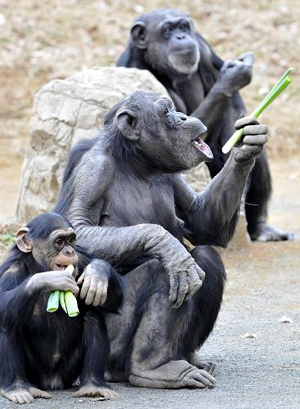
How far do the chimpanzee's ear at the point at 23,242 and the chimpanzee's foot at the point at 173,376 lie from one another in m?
0.84

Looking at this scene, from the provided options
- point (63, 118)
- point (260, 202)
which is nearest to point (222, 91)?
point (260, 202)

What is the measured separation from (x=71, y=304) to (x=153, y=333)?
2.26 feet

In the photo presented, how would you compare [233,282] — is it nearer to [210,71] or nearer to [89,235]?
[210,71]

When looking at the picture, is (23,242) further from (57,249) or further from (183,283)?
(183,283)

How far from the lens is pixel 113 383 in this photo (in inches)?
218

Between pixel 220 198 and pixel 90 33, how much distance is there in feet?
42.3

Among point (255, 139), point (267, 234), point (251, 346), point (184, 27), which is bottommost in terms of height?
point (267, 234)

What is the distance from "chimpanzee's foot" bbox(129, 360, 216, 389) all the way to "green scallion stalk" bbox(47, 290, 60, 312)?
0.76 meters

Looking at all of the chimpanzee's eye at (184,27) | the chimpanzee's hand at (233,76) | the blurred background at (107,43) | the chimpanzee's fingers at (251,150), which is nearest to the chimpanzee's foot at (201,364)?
the chimpanzee's fingers at (251,150)

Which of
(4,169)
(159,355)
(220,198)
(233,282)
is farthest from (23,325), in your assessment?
(4,169)

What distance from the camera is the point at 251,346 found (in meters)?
6.51

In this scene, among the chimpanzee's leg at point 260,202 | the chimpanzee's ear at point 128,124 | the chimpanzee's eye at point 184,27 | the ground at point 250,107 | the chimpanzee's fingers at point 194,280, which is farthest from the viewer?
the chimpanzee's leg at point 260,202

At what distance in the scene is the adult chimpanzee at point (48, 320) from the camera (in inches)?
196

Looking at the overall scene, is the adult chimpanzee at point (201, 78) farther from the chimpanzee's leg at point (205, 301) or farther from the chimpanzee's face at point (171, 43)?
the chimpanzee's leg at point (205, 301)
